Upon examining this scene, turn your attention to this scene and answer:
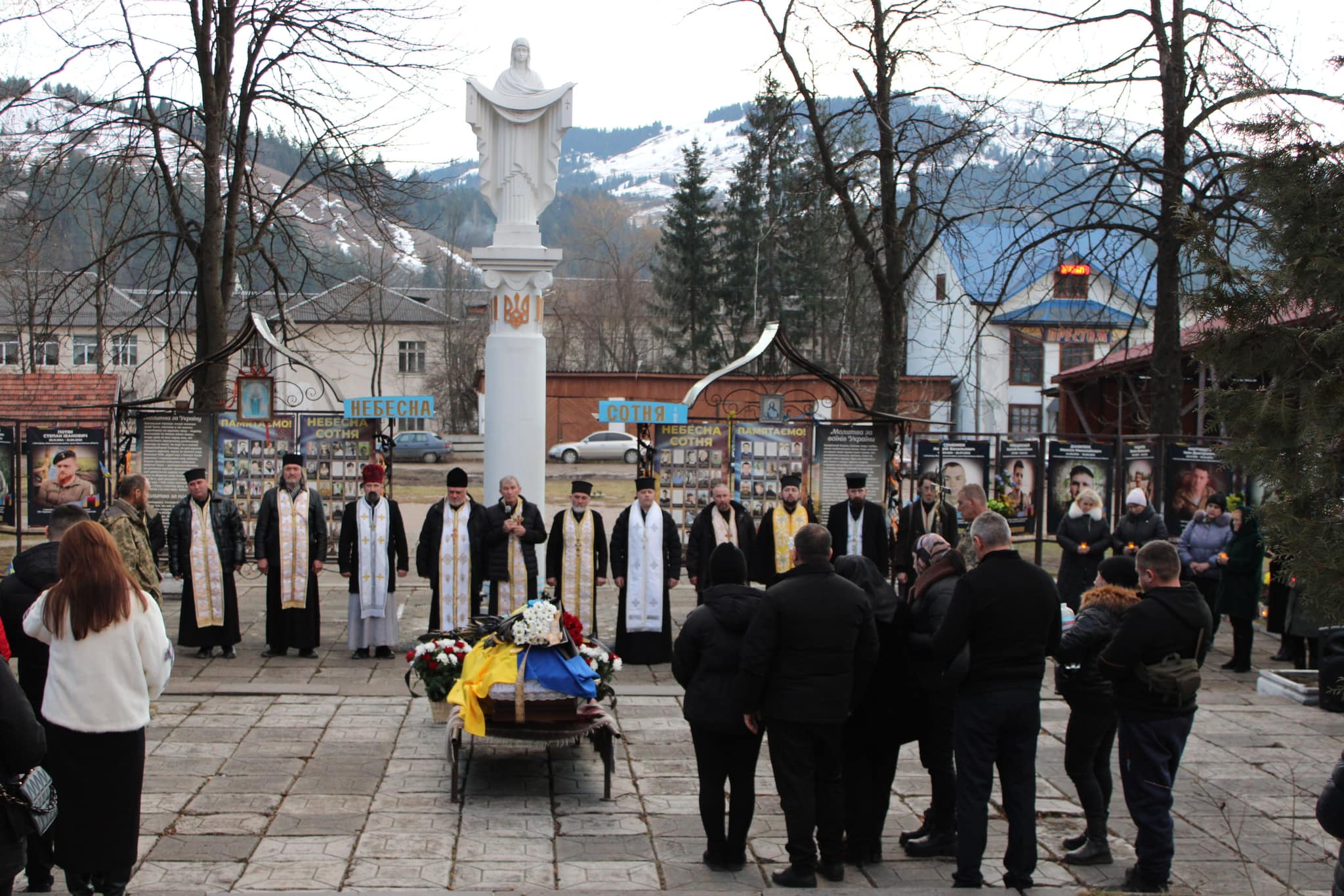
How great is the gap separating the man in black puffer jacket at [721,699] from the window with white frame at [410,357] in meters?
50.6

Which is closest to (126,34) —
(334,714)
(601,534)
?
(601,534)

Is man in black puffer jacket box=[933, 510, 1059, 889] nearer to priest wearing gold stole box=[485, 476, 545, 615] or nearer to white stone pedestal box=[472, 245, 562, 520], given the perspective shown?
priest wearing gold stole box=[485, 476, 545, 615]

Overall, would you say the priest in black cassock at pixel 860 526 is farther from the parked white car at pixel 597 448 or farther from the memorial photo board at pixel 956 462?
the parked white car at pixel 597 448

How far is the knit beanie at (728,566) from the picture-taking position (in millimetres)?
5680

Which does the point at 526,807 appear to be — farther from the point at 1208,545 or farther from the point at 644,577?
the point at 1208,545

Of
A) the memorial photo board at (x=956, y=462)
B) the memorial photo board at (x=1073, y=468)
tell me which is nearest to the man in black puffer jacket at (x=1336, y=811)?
the memorial photo board at (x=956, y=462)

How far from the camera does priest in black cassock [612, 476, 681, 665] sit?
11023 mm

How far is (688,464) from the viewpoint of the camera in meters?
12.9

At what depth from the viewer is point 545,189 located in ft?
41.7

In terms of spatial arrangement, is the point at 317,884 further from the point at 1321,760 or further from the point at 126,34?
the point at 126,34

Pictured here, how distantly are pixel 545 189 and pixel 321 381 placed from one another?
129 inches

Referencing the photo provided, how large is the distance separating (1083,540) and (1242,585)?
1.43 m

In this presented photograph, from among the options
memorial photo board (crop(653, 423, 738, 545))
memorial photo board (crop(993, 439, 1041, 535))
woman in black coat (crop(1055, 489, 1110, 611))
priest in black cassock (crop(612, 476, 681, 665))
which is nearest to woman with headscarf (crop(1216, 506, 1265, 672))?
woman in black coat (crop(1055, 489, 1110, 611))

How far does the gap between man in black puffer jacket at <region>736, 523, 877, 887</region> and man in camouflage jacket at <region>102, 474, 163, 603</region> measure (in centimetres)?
485
